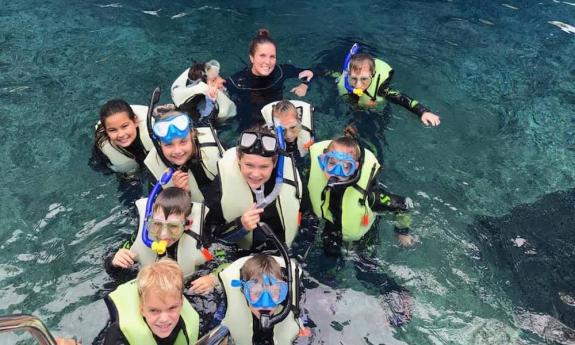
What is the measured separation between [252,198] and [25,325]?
2.21 metres

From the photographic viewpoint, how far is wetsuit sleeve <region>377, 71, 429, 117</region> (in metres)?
5.52

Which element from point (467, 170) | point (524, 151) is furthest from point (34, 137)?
point (524, 151)

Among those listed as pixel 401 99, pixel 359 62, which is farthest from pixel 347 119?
pixel 359 62

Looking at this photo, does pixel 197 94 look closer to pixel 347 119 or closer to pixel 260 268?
pixel 347 119

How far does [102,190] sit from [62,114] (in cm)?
160

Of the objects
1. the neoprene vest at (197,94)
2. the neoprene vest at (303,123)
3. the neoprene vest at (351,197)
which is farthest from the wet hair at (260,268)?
the neoprene vest at (197,94)

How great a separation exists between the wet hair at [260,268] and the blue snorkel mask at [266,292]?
49 mm

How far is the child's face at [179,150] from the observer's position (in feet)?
13.6

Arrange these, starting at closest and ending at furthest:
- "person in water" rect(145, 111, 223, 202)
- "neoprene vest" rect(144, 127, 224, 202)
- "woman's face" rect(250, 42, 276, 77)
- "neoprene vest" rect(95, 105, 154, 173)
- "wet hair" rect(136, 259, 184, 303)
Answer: "wet hair" rect(136, 259, 184, 303)
"person in water" rect(145, 111, 223, 202)
"neoprene vest" rect(144, 127, 224, 202)
"neoprene vest" rect(95, 105, 154, 173)
"woman's face" rect(250, 42, 276, 77)

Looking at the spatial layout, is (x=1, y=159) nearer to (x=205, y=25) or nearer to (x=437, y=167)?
(x=205, y=25)

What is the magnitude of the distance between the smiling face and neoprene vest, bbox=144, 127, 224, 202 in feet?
1.94

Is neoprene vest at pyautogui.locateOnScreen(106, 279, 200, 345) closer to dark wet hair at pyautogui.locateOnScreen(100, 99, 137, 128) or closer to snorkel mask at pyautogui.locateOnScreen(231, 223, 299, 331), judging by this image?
snorkel mask at pyautogui.locateOnScreen(231, 223, 299, 331)

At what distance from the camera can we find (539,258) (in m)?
4.65

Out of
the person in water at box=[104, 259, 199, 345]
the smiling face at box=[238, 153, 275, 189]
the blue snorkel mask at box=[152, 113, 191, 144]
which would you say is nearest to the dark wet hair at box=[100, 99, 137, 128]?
the blue snorkel mask at box=[152, 113, 191, 144]
